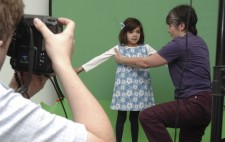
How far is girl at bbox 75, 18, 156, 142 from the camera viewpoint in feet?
8.21

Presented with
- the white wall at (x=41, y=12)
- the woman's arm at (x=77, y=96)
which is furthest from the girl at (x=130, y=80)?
the woman's arm at (x=77, y=96)

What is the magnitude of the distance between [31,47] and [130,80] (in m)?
1.91

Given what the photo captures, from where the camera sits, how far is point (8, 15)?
0.50m

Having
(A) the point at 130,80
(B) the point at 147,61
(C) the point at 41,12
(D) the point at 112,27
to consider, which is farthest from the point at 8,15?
(C) the point at 41,12

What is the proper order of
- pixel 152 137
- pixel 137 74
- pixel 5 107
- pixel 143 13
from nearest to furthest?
pixel 5 107 → pixel 152 137 → pixel 137 74 → pixel 143 13

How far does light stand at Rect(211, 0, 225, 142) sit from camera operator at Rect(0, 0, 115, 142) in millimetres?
445

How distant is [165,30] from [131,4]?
363mm

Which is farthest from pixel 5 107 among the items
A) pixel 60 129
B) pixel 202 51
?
pixel 202 51

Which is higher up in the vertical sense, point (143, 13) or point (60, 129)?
point (143, 13)

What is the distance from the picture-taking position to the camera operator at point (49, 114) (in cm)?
44

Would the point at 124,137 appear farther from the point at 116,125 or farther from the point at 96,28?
the point at 96,28

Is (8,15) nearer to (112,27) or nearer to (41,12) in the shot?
(112,27)

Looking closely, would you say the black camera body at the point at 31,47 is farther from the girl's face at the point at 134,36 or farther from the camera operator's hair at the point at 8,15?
the girl's face at the point at 134,36

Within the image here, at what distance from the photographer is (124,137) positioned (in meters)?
2.73
